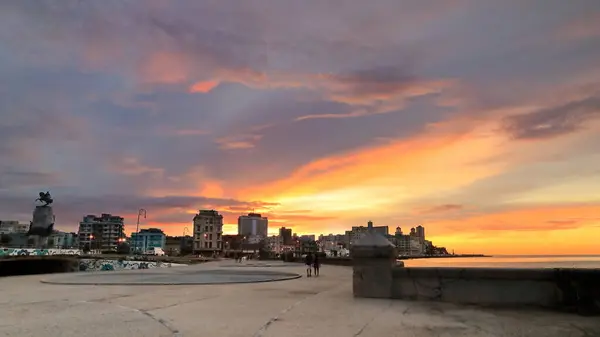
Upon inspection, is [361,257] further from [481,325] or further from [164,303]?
[164,303]

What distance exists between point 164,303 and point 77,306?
2379 mm

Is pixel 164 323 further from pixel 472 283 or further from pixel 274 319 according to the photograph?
pixel 472 283

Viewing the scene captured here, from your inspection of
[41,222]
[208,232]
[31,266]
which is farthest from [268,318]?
[208,232]

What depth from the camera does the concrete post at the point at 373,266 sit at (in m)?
13.5

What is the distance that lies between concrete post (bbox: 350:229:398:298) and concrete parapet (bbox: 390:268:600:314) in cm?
28

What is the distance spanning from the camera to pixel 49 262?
3550 cm

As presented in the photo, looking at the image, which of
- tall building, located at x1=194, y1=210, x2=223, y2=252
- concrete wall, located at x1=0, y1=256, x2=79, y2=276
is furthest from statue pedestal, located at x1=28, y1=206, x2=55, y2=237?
concrete wall, located at x1=0, y1=256, x2=79, y2=276

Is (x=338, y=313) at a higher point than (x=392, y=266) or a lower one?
lower

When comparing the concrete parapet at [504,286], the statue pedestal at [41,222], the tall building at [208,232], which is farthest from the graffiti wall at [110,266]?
the tall building at [208,232]

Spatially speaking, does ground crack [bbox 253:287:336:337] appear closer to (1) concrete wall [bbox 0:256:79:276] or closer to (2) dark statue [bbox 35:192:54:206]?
(1) concrete wall [bbox 0:256:79:276]

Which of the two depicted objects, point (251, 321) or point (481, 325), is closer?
point (481, 325)

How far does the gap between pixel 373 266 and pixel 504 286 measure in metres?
3.79

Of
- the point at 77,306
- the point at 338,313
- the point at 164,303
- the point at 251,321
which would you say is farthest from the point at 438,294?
the point at 77,306

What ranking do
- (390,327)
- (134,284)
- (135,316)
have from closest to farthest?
(390,327) < (135,316) < (134,284)
